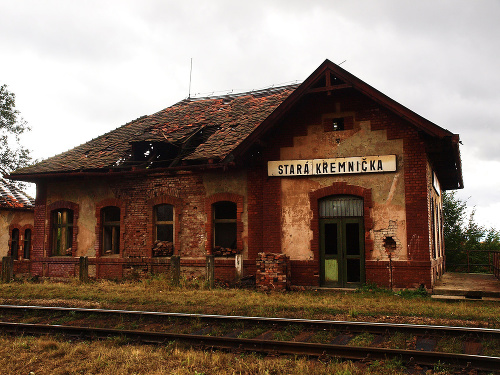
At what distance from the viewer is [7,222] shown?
20.5 meters

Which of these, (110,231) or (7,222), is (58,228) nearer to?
(110,231)

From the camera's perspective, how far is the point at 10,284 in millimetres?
13656

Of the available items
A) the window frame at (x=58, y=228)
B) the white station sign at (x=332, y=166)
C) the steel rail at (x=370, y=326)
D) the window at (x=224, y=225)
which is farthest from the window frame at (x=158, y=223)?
the steel rail at (x=370, y=326)

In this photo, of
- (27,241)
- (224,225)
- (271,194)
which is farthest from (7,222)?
(271,194)

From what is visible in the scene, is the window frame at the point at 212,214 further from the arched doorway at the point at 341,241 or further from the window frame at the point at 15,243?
the window frame at the point at 15,243

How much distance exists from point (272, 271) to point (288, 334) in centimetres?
481

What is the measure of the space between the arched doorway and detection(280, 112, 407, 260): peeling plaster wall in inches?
15.3

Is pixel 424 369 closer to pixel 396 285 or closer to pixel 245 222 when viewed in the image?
pixel 396 285

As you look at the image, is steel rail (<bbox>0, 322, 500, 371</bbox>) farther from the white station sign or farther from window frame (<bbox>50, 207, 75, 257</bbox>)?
window frame (<bbox>50, 207, 75, 257</bbox>)

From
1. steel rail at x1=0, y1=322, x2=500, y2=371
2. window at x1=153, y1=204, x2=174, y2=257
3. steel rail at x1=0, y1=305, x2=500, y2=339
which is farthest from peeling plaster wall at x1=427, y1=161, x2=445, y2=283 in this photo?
window at x1=153, y1=204, x2=174, y2=257

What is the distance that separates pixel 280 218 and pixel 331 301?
3.36 m

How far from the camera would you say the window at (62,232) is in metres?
16.0

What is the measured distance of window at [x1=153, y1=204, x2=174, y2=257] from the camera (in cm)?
1419

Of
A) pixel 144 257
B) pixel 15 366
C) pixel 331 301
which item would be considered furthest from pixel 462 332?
pixel 144 257
